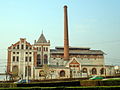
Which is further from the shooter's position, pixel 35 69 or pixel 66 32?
pixel 66 32

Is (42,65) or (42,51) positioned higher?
(42,51)

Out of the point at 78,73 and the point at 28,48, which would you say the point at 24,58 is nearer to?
the point at 28,48

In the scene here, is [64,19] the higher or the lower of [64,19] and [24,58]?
the higher

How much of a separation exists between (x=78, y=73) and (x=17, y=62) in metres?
21.3

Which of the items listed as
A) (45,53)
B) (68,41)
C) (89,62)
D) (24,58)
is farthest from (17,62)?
(89,62)

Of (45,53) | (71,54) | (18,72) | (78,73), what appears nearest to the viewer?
(18,72)

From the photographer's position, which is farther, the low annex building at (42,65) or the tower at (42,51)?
the tower at (42,51)

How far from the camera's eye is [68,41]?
6900 cm

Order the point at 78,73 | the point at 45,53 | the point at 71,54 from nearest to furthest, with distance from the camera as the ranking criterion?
the point at 78,73 < the point at 45,53 < the point at 71,54

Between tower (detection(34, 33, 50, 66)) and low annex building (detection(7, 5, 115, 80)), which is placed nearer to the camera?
low annex building (detection(7, 5, 115, 80))

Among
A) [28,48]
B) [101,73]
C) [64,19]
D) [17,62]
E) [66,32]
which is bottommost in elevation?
[101,73]

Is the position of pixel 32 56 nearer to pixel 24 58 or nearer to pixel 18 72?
pixel 24 58

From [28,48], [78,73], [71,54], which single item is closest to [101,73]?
[78,73]

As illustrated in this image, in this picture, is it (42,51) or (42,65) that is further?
(42,51)
